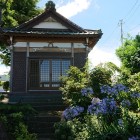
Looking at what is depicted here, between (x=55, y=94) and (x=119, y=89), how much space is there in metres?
9.68

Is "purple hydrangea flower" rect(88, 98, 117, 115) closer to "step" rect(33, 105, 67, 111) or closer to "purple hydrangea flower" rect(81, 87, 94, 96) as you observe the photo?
"purple hydrangea flower" rect(81, 87, 94, 96)

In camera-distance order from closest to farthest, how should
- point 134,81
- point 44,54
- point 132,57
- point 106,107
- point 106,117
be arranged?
point 106,117 → point 106,107 → point 134,81 → point 44,54 → point 132,57

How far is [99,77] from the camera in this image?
15.5 meters

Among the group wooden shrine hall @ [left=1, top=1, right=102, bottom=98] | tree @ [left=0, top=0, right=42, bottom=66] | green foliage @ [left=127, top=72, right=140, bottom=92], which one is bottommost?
green foliage @ [left=127, top=72, right=140, bottom=92]

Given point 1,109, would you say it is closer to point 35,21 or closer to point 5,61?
point 35,21

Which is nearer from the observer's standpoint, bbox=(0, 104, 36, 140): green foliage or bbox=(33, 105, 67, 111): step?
bbox=(0, 104, 36, 140): green foliage

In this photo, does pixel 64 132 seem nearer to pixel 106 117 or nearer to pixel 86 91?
pixel 106 117

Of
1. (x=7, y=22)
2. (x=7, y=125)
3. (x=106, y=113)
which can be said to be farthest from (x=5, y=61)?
(x=106, y=113)

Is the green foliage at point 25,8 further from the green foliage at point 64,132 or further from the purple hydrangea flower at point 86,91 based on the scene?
the green foliage at point 64,132

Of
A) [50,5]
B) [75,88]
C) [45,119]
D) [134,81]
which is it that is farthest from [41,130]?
[50,5]

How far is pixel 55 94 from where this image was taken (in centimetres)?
2052

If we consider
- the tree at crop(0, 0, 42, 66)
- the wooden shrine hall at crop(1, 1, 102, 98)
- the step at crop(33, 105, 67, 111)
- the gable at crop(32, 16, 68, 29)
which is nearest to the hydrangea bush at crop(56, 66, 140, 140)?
the step at crop(33, 105, 67, 111)

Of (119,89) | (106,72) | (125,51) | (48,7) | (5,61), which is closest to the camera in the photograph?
(119,89)

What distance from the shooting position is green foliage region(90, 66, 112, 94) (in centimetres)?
1524
